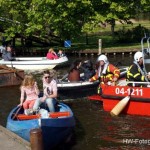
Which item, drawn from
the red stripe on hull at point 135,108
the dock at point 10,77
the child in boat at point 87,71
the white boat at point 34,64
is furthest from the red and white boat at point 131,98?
the white boat at point 34,64

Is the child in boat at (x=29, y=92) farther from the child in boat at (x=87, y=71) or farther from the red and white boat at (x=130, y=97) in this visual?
the child in boat at (x=87, y=71)

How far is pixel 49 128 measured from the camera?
11031mm

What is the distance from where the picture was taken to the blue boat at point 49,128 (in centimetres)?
1096

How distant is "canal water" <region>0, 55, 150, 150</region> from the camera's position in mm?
12297

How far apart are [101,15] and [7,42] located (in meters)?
11.2

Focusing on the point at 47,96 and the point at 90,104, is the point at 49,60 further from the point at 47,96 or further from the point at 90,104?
the point at 47,96

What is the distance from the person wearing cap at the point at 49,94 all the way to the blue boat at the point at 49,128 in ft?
3.01

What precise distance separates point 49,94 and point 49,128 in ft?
8.61

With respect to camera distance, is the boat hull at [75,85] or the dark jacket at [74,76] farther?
the dark jacket at [74,76]

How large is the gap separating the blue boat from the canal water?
0.59 meters

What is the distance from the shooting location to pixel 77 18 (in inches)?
1518

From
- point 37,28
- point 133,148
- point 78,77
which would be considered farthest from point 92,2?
point 133,148
